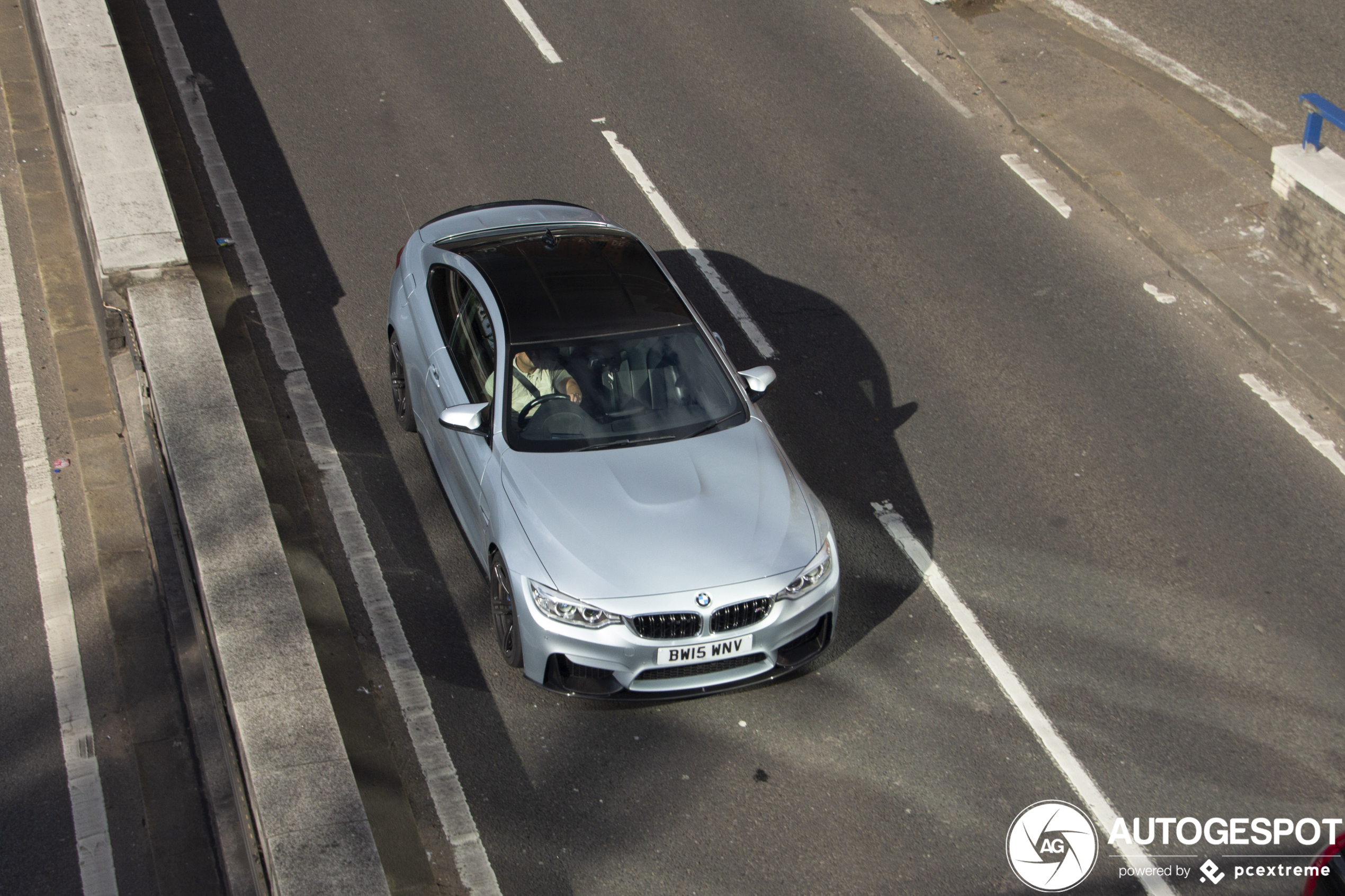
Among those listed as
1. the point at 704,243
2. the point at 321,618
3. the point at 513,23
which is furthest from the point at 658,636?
the point at 513,23

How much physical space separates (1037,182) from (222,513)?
827cm

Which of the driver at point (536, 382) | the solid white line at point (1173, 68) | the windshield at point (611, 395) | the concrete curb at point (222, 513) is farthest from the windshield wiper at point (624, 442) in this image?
the solid white line at point (1173, 68)

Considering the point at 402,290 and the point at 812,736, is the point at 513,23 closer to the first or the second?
the point at 402,290

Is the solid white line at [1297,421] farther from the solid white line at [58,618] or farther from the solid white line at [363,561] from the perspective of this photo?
the solid white line at [58,618]

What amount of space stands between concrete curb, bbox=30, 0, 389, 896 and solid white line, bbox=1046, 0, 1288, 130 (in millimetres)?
10200

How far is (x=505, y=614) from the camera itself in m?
6.58

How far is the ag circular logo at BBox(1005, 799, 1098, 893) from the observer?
233 inches

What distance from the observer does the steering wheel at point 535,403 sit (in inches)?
265

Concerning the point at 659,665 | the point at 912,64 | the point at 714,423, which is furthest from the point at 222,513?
the point at 912,64

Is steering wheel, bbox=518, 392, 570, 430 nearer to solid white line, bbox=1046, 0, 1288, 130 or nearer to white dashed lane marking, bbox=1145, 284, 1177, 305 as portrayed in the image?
white dashed lane marking, bbox=1145, 284, 1177, 305

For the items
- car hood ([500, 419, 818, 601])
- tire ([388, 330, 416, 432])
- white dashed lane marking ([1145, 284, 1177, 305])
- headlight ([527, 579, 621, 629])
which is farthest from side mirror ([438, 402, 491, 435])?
white dashed lane marking ([1145, 284, 1177, 305])

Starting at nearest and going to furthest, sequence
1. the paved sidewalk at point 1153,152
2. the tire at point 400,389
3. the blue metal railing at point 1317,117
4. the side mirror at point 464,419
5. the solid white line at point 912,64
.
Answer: the side mirror at point 464,419
the tire at point 400,389
the blue metal railing at point 1317,117
the paved sidewalk at point 1153,152
the solid white line at point 912,64

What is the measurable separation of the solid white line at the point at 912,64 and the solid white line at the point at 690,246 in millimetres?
3673

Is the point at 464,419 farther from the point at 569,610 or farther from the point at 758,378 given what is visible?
the point at 758,378
